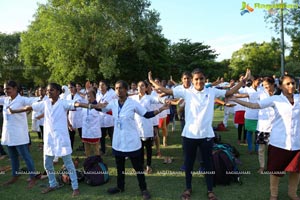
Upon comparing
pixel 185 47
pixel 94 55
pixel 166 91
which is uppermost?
pixel 185 47

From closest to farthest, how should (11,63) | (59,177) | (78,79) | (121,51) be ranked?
(59,177), (78,79), (121,51), (11,63)

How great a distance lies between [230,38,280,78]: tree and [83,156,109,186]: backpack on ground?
54.8 metres

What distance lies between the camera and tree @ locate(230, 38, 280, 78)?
58.6 meters

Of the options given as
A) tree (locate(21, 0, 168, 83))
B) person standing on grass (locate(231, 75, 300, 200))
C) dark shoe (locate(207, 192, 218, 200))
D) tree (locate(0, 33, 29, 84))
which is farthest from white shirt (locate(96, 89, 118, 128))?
tree (locate(0, 33, 29, 84))

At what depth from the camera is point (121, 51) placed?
33.4 metres

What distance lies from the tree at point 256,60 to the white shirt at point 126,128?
5540cm

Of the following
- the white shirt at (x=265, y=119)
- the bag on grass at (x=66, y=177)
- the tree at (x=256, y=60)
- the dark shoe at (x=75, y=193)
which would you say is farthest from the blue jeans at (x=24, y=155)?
the tree at (x=256, y=60)

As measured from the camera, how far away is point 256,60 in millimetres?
61562

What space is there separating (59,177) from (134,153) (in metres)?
2.12

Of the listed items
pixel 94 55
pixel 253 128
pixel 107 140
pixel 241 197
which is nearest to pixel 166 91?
pixel 241 197

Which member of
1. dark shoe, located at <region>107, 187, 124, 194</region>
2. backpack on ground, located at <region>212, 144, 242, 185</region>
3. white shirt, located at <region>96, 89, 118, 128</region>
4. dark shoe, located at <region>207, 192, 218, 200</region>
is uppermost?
white shirt, located at <region>96, 89, 118, 128</region>

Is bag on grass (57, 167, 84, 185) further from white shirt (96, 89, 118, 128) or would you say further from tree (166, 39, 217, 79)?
tree (166, 39, 217, 79)

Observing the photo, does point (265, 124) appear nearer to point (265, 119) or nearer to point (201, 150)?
point (265, 119)

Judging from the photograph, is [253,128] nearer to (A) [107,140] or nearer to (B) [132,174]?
(B) [132,174]
